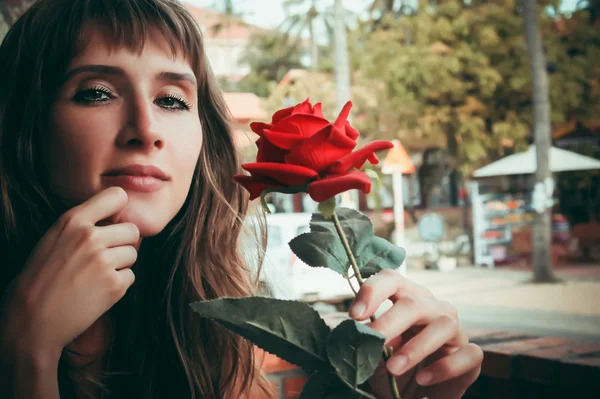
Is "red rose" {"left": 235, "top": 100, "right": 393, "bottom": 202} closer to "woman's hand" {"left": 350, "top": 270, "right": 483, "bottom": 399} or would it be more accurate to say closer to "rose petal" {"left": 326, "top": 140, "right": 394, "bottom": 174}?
"rose petal" {"left": 326, "top": 140, "right": 394, "bottom": 174}

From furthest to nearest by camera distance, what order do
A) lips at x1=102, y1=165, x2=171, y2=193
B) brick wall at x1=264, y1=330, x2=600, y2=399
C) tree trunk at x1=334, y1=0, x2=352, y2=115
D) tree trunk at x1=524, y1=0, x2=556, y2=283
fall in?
tree trunk at x1=524, y1=0, x2=556, y2=283
tree trunk at x1=334, y1=0, x2=352, y2=115
brick wall at x1=264, y1=330, x2=600, y2=399
lips at x1=102, y1=165, x2=171, y2=193

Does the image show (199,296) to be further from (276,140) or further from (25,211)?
(276,140)

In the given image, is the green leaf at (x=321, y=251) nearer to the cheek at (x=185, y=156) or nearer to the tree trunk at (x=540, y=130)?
the cheek at (x=185, y=156)

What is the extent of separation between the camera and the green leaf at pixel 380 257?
500 mm

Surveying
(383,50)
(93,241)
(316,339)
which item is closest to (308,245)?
(316,339)

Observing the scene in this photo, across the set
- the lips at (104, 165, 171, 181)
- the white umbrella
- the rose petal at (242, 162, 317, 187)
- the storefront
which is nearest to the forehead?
the lips at (104, 165, 171, 181)

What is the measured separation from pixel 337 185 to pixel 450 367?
271mm

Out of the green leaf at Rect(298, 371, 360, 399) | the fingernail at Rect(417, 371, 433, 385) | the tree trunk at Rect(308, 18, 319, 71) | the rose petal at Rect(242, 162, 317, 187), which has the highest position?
the tree trunk at Rect(308, 18, 319, 71)

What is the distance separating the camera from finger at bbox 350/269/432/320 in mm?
477

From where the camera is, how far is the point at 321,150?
1.34 ft

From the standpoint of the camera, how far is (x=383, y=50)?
670 centimetres

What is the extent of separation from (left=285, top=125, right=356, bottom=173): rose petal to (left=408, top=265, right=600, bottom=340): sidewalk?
1.95 meters

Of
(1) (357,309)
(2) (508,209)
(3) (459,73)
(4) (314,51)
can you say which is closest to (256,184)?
(1) (357,309)

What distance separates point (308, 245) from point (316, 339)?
0.26ft
